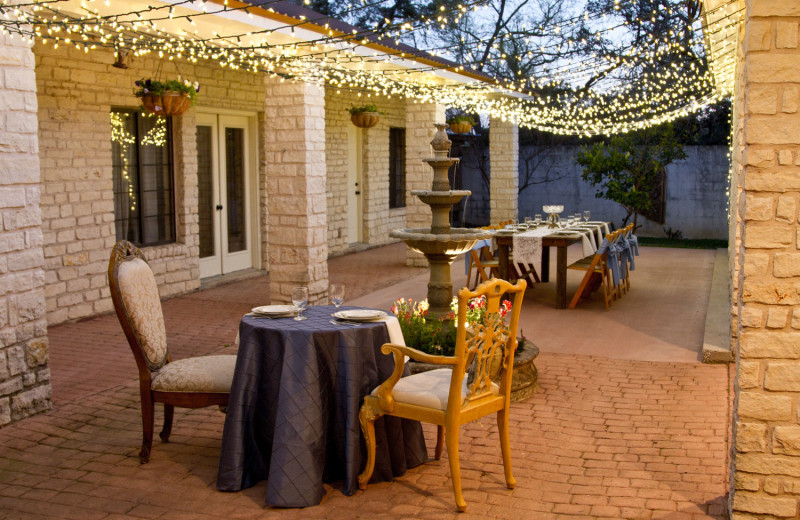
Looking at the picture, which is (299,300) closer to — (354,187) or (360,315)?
(360,315)

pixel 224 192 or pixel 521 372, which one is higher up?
pixel 224 192

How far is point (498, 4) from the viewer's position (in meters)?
21.1

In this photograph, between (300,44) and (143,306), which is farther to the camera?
(300,44)

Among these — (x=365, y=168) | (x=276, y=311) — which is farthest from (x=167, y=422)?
(x=365, y=168)

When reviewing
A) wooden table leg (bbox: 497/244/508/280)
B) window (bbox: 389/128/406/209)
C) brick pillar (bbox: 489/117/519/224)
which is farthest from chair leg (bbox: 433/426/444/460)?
window (bbox: 389/128/406/209)

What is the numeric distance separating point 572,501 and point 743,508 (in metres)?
0.77

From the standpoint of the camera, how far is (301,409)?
12.5ft

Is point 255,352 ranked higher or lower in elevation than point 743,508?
higher

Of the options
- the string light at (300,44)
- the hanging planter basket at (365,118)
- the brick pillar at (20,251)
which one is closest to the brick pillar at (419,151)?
the string light at (300,44)

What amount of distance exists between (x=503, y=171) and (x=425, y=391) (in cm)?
1122

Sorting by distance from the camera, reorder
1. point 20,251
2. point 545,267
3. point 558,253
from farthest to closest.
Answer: point 545,267
point 558,253
point 20,251

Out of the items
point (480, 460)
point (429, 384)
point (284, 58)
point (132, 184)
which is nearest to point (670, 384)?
point (480, 460)

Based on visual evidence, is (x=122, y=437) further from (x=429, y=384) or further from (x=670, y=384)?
(x=670, y=384)

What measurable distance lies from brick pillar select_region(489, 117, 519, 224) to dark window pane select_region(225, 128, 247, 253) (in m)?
5.29
